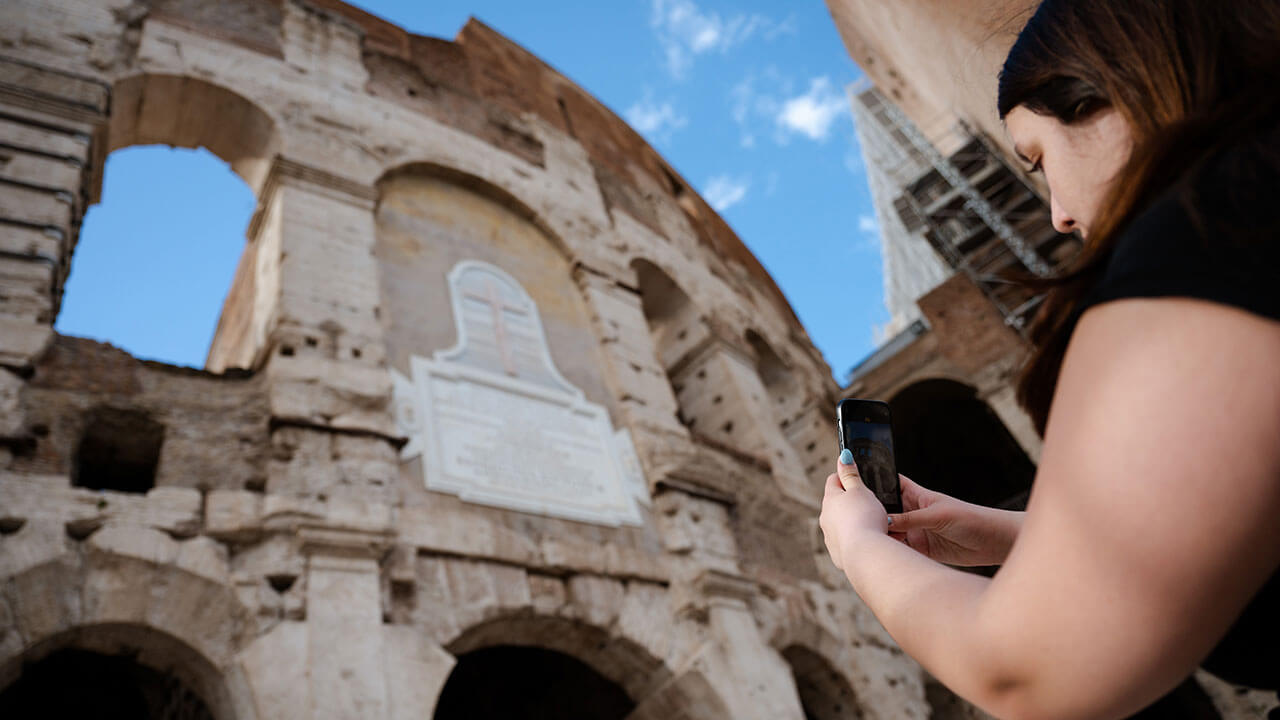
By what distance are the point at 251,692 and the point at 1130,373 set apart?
423 cm

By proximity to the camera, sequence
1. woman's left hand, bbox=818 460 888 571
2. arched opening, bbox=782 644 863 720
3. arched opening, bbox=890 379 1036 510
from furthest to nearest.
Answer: arched opening, bbox=890 379 1036 510
arched opening, bbox=782 644 863 720
woman's left hand, bbox=818 460 888 571

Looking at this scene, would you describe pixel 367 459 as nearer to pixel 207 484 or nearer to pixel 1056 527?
pixel 207 484

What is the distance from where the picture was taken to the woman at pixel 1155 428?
56cm

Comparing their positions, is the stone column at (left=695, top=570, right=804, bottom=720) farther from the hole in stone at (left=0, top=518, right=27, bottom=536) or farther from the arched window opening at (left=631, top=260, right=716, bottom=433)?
the hole in stone at (left=0, top=518, right=27, bottom=536)

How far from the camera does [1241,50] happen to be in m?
0.71

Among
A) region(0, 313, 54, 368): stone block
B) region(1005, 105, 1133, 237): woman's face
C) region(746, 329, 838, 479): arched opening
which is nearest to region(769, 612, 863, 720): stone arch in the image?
region(746, 329, 838, 479): arched opening

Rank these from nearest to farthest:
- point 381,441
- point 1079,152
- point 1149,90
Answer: point 1149,90
point 1079,152
point 381,441

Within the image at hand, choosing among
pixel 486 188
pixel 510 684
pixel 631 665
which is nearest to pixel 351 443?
pixel 631 665

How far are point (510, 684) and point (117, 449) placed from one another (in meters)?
4.22

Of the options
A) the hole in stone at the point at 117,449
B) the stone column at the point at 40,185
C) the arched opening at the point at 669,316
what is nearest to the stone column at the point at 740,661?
the hole in stone at the point at 117,449

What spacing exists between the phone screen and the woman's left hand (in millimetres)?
59

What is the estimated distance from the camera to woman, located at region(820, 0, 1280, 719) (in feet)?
1.82

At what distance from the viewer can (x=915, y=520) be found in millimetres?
1119

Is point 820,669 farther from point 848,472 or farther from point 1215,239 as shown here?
A: point 1215,239
